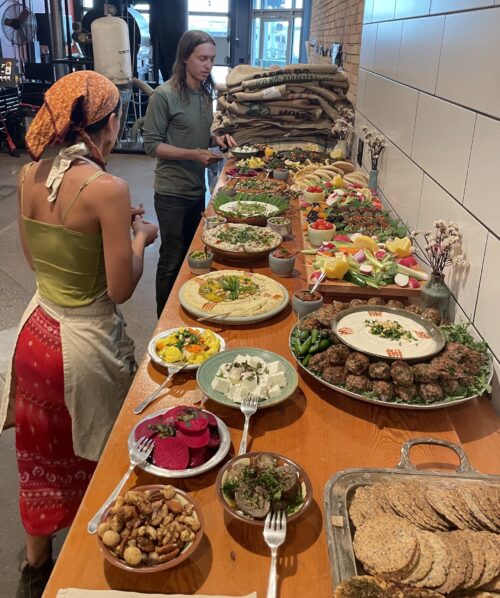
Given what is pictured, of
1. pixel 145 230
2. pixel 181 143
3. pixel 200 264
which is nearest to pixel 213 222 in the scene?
pixel 200 264

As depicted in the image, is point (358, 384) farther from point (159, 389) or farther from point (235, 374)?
point (159, 389)

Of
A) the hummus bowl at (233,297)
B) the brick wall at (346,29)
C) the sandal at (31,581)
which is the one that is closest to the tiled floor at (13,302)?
the sandal at (31,581)

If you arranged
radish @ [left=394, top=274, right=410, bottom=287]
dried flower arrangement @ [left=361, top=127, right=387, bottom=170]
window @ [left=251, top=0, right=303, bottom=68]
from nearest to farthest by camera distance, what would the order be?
radish @ [left=394, top=274, right=410, bottom=287], dried flower arrangement @ [left=361, top=127, right=387, bottom=170], window @ [left=251, top=0, right=303, bottom=68]

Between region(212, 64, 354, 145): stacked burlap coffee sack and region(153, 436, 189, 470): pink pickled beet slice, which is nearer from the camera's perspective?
region(153, 436, 189, 470): pink pickled beet slice

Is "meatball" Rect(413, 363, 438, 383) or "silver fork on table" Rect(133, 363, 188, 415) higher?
"meatball" Rect(413, 363, 438, 383)

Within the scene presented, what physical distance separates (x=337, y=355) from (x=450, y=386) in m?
0.29

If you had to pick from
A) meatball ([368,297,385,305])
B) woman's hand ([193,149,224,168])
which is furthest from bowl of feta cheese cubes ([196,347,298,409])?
woman's hand ([193,149,224,168])

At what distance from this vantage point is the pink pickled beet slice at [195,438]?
3.78ft

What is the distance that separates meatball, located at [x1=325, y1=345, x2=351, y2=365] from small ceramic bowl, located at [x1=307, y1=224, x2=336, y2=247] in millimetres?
926

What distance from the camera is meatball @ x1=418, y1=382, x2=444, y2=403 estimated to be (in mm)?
1317

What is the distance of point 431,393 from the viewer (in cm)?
132

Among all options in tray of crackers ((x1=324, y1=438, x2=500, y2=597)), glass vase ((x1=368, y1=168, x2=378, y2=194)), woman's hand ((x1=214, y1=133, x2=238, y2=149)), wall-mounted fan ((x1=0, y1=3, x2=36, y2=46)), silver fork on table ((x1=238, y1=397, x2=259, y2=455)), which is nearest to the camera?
tray of crackers ((x1=324, y1=438, x2=500, y2=597))

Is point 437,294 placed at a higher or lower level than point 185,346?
higher

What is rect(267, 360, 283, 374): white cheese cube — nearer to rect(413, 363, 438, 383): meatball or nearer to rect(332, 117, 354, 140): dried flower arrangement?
rect(413, 363, 438, 383): meatball
